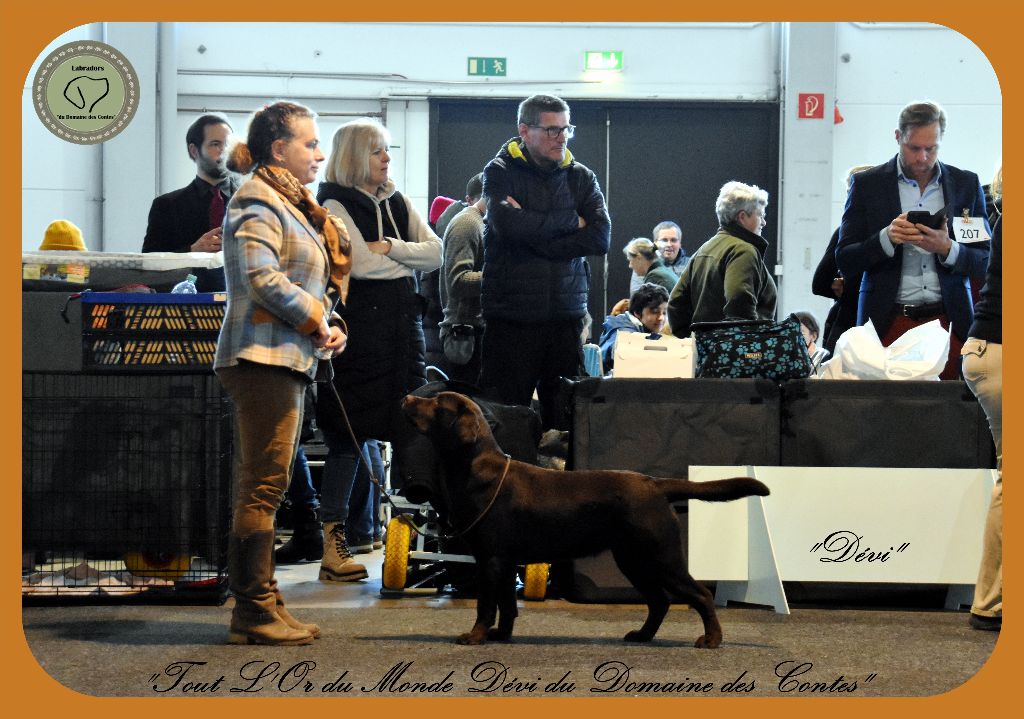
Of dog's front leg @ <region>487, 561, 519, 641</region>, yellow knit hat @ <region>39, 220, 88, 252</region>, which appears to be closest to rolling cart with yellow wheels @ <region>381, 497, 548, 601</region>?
dog's front leg @ <region>487, 561, 519, 641</region>

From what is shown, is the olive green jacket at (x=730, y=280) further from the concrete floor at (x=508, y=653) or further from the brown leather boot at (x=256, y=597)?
the brown leather boot at (x=256, y=597)

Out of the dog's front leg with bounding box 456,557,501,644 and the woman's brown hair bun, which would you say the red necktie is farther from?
the dog's front leg with bounding box 456,557,501,644

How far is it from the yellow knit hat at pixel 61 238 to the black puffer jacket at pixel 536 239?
1.47 meters

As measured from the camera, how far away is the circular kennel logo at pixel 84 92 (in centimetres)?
369

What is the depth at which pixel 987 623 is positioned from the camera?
357 centimetres

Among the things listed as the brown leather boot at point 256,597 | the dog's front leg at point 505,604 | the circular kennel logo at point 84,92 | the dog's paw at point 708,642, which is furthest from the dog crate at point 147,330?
the dog's paw at point 708,642

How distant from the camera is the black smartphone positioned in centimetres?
433

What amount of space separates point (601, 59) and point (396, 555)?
4623 millimetres

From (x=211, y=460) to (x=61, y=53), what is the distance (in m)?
1.32

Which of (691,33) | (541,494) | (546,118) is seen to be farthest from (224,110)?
(541,494)

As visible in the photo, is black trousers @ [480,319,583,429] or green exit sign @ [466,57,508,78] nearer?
black trousers @ [480,319,583,429]

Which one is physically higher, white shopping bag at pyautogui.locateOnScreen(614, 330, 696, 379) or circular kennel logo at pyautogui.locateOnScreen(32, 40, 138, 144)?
circular kennel logo at pyautogui.locateOnScreen(32, 40, 138, 144)

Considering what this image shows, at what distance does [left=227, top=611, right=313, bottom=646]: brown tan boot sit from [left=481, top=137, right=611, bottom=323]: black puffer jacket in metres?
1.45

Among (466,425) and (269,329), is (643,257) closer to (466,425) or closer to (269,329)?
(466,425)
